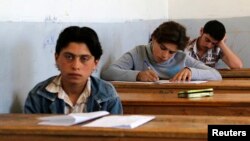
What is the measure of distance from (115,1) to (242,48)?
196 cm

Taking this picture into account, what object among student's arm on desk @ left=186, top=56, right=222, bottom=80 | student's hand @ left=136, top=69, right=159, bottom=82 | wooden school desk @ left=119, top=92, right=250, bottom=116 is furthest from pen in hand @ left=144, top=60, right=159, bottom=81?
wooden school desk @ left=119, top=92, right=250, bottom=116

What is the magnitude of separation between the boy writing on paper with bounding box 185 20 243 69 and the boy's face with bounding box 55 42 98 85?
7.57 ft

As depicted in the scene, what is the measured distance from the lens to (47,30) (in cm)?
264

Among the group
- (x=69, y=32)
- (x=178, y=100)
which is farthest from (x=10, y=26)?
(x=178, y=100)

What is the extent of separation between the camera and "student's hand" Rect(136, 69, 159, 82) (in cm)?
334

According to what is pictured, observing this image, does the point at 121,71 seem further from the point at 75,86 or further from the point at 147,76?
the point at 75,86

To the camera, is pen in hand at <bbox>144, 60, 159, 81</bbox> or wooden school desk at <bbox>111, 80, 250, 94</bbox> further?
pen in hand at <bbox>144, 60, 159, 81</bbox>

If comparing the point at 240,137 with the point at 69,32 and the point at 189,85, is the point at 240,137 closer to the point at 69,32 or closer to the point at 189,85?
the point at 69,32

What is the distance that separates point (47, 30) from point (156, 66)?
4.06 ft

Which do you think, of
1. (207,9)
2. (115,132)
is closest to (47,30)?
(115,132)

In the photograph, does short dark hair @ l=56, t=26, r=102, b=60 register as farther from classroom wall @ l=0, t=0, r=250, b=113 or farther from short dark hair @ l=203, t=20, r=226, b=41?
short dark hair @ l=203, t=20, r=226, b=41

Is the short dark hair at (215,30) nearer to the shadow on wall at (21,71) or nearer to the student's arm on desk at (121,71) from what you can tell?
the student's arm on desk at (121,71)

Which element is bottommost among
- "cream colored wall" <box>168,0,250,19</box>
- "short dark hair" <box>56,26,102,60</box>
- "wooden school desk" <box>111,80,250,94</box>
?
"wooden school desk" <box>111,80,250,94</box>

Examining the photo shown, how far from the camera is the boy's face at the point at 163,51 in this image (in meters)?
3.44
